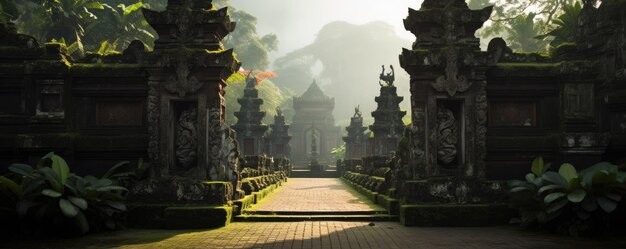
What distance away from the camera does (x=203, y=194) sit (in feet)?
33.1

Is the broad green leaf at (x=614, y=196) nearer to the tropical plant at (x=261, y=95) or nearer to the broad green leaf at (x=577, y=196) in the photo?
the broad green leaf at (x=577, y=196)

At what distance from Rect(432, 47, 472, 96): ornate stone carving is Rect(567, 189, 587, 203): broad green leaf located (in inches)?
118

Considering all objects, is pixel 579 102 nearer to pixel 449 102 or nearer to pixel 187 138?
pixel 449 102

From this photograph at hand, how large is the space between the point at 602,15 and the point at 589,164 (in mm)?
3449

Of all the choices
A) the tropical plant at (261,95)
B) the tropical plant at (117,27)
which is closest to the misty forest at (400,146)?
the tropical plant at (117,27)

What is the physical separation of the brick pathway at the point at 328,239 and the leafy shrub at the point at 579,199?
0.29 m

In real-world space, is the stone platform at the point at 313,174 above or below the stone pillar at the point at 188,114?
below

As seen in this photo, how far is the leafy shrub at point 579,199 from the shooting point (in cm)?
806

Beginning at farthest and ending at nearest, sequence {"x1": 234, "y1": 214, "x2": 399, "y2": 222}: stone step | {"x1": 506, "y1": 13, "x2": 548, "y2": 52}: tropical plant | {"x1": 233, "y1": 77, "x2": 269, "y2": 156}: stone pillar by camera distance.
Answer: {"x1": 233, "y1": 77, "x2": 269, "y2": 156}: stone pillar
{"x1": 506, "y1": 13, "x2": 548, "y2": 52}: tropical plant
{"x1": 234, "y1": 214, "x2": 399, "y2": 222}: stone step

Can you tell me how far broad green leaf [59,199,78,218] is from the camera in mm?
7672

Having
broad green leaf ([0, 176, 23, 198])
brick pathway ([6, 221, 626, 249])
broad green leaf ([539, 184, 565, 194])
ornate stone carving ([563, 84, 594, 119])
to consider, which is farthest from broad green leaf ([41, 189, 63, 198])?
ornate stone carving ([563, 84, 594, 119])

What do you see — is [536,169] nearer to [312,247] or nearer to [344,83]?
[312,247]

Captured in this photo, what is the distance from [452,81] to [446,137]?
1.12 m

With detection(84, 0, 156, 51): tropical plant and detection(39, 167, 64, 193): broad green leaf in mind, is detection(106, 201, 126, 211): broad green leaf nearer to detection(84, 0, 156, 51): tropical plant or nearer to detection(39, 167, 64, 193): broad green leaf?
detection(39, 167, 64, 193): broad green leaf
